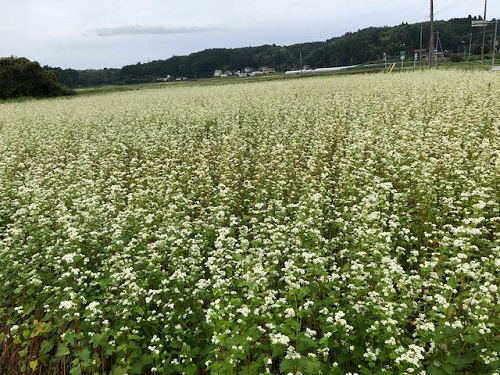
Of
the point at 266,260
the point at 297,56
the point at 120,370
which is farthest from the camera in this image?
the point at 297,56

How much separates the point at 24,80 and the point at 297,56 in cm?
11359

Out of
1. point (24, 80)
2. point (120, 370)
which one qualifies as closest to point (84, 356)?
point (120, 370)

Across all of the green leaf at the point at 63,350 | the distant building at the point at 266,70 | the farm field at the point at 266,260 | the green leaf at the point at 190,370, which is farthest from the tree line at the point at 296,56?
the green leaf at the point at 190,370

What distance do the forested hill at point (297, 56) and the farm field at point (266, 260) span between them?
4583 inches

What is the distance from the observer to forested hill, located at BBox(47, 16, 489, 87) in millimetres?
121750

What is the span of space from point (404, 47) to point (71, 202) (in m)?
131

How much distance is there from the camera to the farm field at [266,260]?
4.08 m

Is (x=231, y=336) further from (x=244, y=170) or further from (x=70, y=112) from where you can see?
(x=70, y=112)

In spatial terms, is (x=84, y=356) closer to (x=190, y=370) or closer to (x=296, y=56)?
(x=190, y=370)

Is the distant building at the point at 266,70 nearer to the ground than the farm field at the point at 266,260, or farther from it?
farther from it

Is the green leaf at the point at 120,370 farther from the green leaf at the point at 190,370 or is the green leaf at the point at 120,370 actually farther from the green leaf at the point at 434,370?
the green leaf at the point at 434,370

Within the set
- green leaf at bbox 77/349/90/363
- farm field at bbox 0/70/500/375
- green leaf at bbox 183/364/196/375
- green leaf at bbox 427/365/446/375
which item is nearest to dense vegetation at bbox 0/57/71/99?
farm field at bbox 0/70/500/375

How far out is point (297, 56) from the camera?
498 ft

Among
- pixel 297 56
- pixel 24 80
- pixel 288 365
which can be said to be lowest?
pixel 288 365
